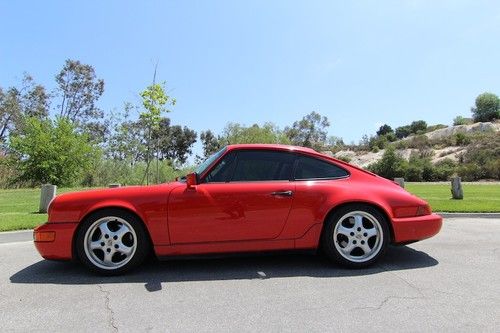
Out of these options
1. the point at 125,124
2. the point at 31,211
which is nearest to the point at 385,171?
the point at 125,124

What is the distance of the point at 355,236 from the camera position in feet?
16.5

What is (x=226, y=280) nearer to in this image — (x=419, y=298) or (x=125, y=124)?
(x=419, y=298)

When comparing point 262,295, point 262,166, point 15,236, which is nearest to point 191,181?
point 262,166

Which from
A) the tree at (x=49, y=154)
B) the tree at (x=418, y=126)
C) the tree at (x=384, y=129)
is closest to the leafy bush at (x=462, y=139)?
the tree at (x=418, y=126)

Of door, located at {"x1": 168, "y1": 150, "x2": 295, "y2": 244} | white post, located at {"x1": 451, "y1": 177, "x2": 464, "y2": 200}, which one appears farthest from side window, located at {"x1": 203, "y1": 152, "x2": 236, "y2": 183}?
white post, located at {"x1": 451, "y1": 177, "x2": 464, "y2": 200}

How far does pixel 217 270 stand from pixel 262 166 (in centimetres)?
126

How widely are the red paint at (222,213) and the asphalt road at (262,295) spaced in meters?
0.34

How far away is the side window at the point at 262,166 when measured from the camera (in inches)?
201

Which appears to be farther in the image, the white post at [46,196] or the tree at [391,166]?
the tree at [391,166]

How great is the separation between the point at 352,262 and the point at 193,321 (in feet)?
6.92

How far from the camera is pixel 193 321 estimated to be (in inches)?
141

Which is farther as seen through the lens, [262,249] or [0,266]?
[0,266]

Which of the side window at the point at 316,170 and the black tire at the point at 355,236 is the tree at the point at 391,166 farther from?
the black tire at the point at 355,236

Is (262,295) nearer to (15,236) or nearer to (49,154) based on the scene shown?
(15,236)
